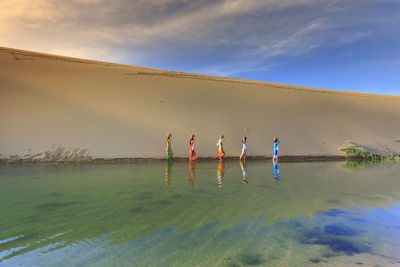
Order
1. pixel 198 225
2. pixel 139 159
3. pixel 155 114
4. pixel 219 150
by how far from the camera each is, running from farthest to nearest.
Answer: pixel 155 114 < pixel 219 150 < pixel 139 159 < pixel 198 225

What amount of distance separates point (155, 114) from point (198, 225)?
1585 cm

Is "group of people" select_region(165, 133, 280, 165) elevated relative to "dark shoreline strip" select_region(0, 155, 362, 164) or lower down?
elevated

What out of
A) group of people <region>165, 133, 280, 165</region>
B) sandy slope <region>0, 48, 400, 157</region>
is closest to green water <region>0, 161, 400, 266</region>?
group of people <region>165, 133, 280, 165</region>

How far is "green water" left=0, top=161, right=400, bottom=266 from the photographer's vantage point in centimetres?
335

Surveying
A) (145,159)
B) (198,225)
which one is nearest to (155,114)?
(145,159)

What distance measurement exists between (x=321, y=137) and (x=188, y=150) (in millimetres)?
10836

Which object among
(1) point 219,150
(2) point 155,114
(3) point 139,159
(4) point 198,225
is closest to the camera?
(4) point 198,225

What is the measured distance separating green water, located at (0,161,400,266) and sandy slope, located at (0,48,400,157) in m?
9.33

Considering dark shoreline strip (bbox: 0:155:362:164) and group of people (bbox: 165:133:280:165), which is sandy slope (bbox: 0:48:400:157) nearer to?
dark shoreline strip (bbox: 0:155:362:164)

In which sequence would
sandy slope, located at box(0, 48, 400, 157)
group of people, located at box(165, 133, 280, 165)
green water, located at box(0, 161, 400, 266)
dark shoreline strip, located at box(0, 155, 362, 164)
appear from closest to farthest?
1. green water, located at box(0, 161, 400, 266)
2. dark shoreline strip, located at box(0, 155, 362, 164)
3. group of people, located at box(165, 133, 280, 165)
4. sandy slope, located at box(0, 48, 400, 157)

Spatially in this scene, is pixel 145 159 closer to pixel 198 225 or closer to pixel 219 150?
pixel 219 150

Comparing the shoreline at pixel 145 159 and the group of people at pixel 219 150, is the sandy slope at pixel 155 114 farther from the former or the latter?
the group of people at pixel 219 150

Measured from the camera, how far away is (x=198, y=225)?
14.7 feet

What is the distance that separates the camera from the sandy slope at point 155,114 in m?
16.3
